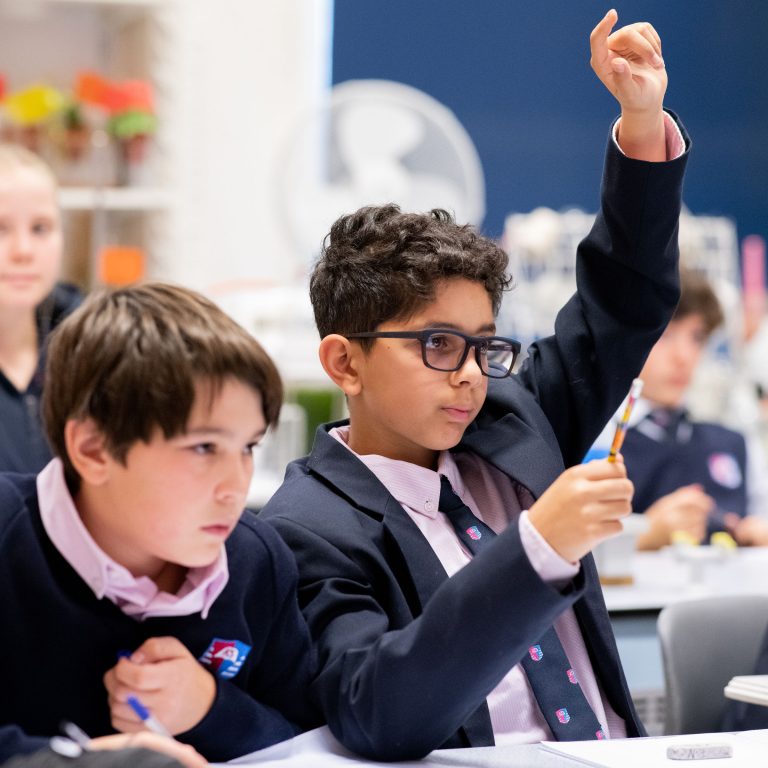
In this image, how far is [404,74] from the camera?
5.64 m

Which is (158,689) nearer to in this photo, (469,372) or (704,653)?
(469,372)

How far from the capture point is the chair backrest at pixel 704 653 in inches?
76.2

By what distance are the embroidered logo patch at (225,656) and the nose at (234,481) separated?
0.52 ft

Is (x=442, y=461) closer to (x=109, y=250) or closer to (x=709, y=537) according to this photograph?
(x=709, y=537)

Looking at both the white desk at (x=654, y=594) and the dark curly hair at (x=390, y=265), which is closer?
the dark curly hair at (x=390, y=265)

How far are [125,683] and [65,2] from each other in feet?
11.9

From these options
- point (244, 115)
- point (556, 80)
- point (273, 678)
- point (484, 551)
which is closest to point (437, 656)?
point (484, 551)

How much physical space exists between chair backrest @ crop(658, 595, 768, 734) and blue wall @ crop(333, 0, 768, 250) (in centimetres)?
383

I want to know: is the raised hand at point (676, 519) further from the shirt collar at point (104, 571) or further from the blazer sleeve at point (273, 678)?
the shirt collar at point (104, 571)

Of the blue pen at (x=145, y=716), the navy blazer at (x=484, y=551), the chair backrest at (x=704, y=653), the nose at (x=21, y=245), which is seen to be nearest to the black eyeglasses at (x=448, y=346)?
the navy blazer at (x=484, y=551)

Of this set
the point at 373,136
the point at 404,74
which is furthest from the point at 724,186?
the point at 373,136

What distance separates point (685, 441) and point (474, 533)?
2165 mm

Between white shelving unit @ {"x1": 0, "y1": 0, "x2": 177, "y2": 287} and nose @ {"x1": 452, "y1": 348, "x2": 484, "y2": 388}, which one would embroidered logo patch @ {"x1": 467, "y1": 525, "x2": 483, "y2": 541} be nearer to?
nose @ {"x1": 452, "y1": 348, "x2": 484, "y2": 388}

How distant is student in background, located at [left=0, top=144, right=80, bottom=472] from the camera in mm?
2707
